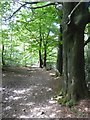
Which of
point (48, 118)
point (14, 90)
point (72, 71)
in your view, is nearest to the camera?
point (48, 118)

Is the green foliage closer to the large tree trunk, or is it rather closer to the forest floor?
the forest floor

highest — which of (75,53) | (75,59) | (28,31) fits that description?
(28,31)

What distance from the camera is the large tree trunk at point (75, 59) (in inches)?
283

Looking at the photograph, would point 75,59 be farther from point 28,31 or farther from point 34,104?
point 28,31

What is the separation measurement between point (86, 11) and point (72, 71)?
2.12 meters

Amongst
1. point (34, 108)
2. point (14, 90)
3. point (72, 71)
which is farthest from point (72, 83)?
point (14, 90)

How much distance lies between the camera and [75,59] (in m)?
7.42

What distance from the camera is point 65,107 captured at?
6.92m

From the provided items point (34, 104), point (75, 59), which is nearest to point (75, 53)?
point (75, 59)

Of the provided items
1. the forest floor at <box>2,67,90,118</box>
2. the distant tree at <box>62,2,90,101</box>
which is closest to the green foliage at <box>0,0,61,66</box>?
the forest floor at <box>2,67,90,118</box>

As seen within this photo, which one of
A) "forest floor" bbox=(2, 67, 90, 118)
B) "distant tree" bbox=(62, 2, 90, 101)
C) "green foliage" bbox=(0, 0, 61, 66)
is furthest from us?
"green foliage" bbox=(0, 0, 61, 66)

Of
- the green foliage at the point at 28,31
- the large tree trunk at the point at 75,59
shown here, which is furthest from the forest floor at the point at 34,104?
the green foliage at the point at 28,31

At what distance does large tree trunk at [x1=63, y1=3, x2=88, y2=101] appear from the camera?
718cm

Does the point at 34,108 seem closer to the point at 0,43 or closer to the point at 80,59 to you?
the point at 80,59
